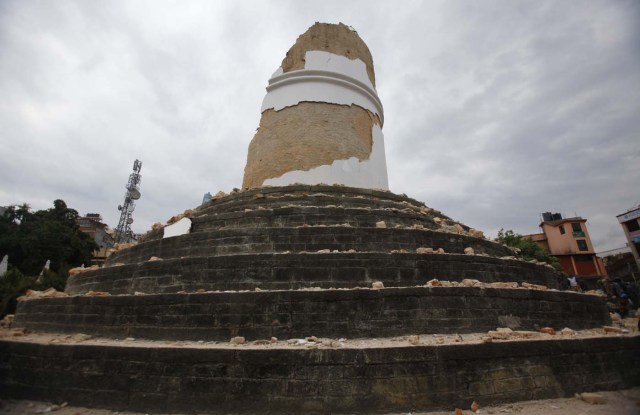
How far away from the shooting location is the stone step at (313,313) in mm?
3861

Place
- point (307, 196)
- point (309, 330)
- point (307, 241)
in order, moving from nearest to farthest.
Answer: point (309, 330) → point (307, 241) → point (307, 196)

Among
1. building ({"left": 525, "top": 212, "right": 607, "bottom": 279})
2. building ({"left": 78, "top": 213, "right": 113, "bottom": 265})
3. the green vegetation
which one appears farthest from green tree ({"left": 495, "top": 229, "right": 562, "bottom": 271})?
building ({"left": 78, "top": 213, "right": 113, "bottom": 265})

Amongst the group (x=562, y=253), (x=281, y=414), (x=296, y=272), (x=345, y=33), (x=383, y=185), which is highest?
(x=345, y=33)

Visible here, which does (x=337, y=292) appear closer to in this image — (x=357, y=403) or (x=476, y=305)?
(x=357, y=403)

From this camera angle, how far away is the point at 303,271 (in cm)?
466

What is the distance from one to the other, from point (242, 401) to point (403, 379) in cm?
157

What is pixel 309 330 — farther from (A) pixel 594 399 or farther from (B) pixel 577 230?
(B) pixel 577 230

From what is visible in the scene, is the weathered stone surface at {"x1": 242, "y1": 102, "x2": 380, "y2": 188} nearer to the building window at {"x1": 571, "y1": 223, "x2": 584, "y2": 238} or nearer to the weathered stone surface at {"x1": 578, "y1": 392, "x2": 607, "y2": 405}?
the weathered stone surface at {"x1": 578, "y1": 392, "x2": 607, "y2": 405}

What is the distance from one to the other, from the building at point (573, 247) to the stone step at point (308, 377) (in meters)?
32.1

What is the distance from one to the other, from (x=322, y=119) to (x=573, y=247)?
33567 mm

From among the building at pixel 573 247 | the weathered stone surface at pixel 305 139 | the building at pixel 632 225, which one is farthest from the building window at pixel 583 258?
the weathered stone surface at pixel 305 139

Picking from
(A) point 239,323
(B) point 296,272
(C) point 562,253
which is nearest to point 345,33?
(B) point 296,272

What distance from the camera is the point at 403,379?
10.6 ft

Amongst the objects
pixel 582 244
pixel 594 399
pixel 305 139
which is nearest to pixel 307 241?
pixel 594 399
